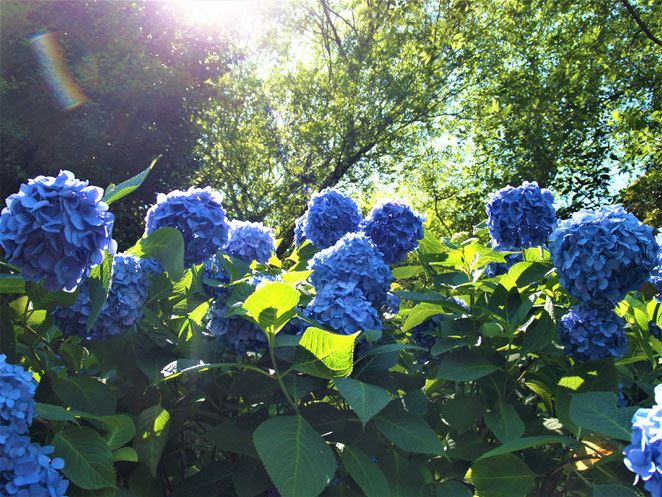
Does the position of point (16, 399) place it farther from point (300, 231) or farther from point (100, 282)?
point (300, 231)

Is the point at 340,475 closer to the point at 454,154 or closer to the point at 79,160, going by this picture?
the point at 79,160

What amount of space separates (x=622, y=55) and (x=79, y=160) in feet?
37.3

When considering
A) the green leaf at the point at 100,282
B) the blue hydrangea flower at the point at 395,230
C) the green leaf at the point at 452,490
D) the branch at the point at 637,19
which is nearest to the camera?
the green leaf at the point at 100,282

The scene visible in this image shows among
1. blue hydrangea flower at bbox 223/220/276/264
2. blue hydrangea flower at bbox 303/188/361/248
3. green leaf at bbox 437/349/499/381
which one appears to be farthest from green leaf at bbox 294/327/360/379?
blue hydrangea flower at bbox 303/188/361/248

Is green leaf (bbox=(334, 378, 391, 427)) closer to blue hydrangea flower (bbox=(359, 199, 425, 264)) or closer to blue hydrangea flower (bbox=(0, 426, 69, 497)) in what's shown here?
blue hydrangea flower (bbox=(0, 426, 69, 497))

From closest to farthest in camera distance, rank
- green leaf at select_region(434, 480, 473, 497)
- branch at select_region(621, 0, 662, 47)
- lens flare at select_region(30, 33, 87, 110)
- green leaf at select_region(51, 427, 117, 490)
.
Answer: green leaf at select_region(51, 427, 117, 490), green leaf at select_region(434, 480, 473, 497), branch at select_region(621, 0, 662, 47), lens flare at select_region(30, 33, 87, 110)

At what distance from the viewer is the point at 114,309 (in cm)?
107

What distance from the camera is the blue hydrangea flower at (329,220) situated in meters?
1.91

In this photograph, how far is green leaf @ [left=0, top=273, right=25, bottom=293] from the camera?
0.95m

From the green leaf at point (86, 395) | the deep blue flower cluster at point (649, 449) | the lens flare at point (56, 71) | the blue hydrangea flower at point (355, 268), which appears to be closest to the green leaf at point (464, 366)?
the blue hydrangea flower at point (355, 268)

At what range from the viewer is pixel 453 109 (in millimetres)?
16328

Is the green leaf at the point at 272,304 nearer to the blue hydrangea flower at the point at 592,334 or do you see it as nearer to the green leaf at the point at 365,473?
the green leaf at the point at 365,473

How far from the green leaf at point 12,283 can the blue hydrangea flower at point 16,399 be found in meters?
0.23

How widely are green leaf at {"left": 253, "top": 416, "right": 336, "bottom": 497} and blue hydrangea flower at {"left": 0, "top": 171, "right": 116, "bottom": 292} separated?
0.45 meters
